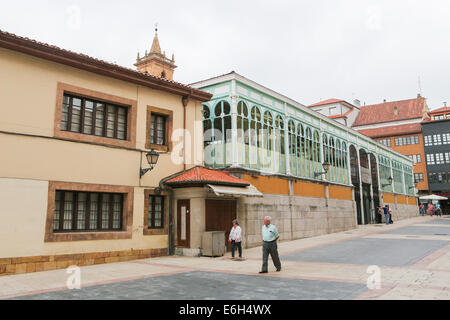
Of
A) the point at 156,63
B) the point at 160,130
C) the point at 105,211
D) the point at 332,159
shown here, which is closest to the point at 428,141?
the point at 332,159

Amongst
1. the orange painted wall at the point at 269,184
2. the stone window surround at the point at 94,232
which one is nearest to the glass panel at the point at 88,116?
the stone window surround at the point at 94,232

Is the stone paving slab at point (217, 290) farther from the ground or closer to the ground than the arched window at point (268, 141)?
closer to the ground

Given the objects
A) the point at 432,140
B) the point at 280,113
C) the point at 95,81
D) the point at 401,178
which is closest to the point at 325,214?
the point at 280,113

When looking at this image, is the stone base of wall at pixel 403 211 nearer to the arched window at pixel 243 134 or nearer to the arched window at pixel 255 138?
the arched window at pixel 255 138

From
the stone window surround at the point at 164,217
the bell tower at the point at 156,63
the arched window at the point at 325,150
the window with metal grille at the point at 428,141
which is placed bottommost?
the stone window surround at the point at 164,217

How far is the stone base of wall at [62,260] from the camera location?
33.4 feet

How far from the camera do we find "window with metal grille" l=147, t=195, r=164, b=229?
14.1 metres

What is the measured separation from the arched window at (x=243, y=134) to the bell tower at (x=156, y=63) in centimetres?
4687

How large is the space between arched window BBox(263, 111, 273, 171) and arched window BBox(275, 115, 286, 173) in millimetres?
530

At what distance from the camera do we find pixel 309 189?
2195cm

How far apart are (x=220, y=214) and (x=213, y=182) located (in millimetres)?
1929

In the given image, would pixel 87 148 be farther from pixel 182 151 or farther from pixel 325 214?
pixel 325 214

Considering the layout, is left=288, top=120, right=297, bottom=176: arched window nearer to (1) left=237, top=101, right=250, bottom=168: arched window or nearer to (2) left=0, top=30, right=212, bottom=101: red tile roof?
(1) left=237, top=101, right=250, bottom=168: arched window
